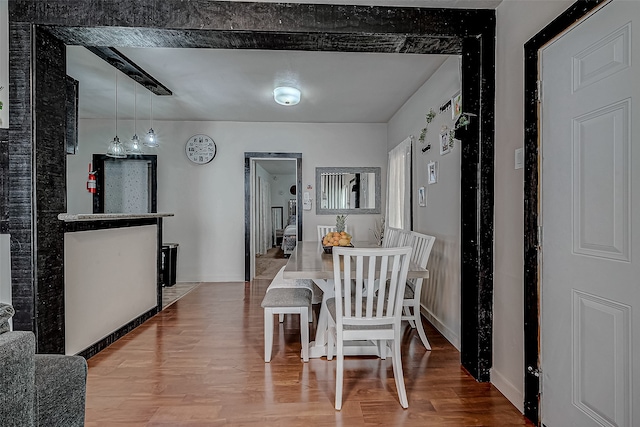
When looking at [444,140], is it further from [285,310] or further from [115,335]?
[115,335]

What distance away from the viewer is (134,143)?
4.13m

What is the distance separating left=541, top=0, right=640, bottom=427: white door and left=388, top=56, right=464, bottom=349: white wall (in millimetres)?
1146

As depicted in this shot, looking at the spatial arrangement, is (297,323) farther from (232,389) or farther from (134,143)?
(134,143)

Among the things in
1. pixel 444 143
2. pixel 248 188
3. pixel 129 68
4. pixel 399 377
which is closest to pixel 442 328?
pixel 399 377

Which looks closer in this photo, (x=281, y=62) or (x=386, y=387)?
(x=386, y=387)

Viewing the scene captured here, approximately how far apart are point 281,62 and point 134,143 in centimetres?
221

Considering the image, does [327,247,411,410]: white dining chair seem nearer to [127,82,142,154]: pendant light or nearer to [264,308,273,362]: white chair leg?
[264,308,273,362]: white chair leg

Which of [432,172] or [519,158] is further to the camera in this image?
[432,172]

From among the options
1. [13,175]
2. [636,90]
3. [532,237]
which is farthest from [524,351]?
[13,175]

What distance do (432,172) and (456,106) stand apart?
32.0 inches

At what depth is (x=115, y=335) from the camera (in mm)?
2979

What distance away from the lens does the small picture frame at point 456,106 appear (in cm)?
262

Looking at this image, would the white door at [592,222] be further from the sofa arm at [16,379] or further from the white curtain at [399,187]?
the white curtain at [399,187]

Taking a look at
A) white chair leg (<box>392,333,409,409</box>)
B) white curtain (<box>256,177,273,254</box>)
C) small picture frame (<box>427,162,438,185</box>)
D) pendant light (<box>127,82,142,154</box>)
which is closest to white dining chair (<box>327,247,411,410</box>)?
white chair leg (<box>392,333,409,409</box>)
